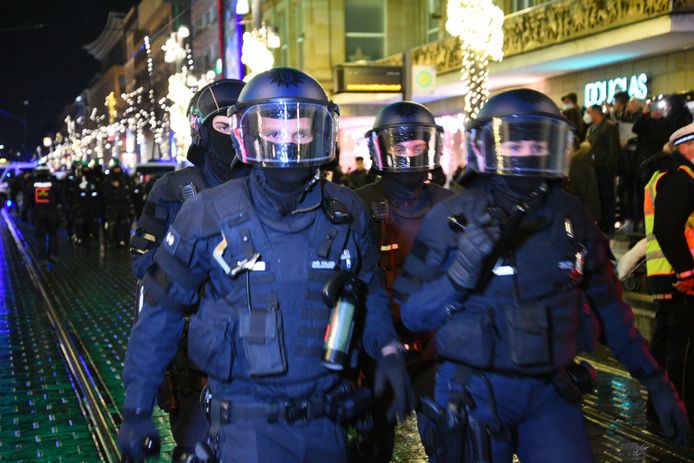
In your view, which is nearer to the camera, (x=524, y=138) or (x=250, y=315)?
(x=250, y=315)

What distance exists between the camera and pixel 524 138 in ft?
11.6

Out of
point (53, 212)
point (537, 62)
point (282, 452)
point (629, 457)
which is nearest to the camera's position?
point (282, 452)

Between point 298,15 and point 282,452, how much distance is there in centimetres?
3513

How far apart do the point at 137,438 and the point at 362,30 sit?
3323 cm

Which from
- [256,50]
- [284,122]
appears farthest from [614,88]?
[284,122]

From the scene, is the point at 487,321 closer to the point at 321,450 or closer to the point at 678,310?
the point at 321,450

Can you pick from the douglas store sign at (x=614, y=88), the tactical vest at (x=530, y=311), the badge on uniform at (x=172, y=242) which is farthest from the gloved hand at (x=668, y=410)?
the douglas store sign at (x=614, y=88)

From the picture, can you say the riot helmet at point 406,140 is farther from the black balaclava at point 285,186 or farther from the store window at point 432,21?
the store window at point 432,21

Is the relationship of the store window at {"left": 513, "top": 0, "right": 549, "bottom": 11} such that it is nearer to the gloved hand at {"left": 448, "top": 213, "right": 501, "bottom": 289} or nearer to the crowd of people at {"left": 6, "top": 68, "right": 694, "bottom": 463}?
the crowd of people at {"left": 6, "top": 68, "right": 694, "bottom": 463}

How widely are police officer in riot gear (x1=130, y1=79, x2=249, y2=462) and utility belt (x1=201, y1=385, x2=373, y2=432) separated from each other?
50.9 inches

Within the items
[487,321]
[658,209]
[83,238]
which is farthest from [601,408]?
[83,238]

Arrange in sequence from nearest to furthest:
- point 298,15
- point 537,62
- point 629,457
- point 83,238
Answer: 1. point 629,457
2. point 537,62
3. point 83,238
4. point 298,15

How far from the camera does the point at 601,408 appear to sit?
682 cm

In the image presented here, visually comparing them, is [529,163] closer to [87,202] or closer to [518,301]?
[518,301]
